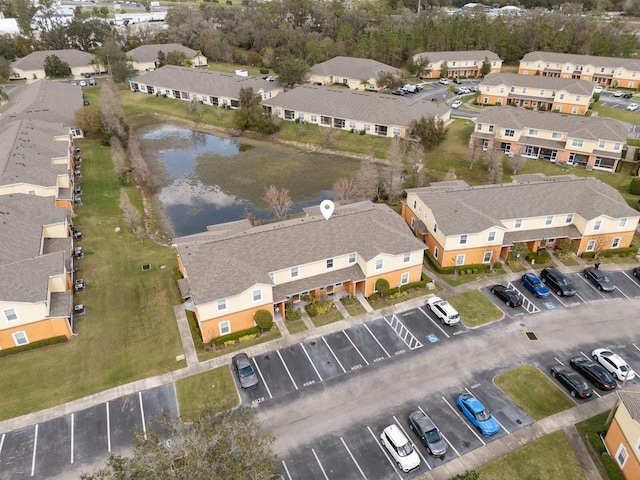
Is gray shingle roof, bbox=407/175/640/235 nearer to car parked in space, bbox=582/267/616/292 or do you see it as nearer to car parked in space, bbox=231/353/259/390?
car parked in space, bbox=582/267/616/292

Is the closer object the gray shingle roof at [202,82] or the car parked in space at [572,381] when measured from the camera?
the car parked in space at [572,381]

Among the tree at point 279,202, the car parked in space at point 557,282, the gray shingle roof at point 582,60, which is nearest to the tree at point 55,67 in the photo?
the tree at point 279,202

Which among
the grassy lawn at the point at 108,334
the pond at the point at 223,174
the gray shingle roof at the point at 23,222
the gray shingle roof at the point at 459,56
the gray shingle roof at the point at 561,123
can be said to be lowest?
the pond at the point at 223,174

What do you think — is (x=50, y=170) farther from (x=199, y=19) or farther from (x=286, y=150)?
(x=199, y=19)

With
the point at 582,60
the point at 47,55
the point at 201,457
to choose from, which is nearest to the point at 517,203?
the point at 201,457

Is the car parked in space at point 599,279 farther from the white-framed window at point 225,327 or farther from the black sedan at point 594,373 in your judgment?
the white-framed window at point 225,327

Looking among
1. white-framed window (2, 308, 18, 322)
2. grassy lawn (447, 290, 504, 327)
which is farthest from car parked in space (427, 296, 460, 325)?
white-framed window (2, 308, 18, 322)
